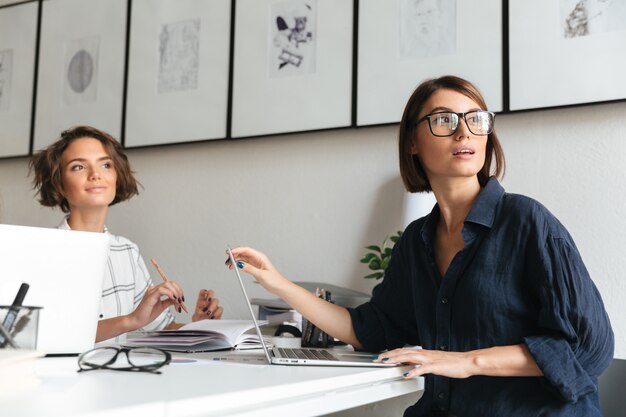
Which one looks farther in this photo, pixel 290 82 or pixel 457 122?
pixel 290 82

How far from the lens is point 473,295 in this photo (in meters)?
1.32

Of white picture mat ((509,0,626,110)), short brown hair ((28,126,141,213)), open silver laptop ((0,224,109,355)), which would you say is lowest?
open silver laptop ((0,224,109,355))

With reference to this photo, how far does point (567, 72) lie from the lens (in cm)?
205

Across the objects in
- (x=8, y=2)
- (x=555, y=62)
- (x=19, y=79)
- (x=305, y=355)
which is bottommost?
(x=305, y=355)

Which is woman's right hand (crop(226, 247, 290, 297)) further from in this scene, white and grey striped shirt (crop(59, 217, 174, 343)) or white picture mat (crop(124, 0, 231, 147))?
white picture mat (crop(124, 0, 231, 147))

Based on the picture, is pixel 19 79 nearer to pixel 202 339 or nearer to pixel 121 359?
pixel 202 339

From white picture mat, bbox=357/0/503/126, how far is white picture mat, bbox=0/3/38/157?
70.0 inches

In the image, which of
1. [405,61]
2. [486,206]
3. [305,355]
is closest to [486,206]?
[486,206]

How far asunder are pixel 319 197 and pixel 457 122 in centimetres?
111

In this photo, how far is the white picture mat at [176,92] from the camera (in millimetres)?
2719

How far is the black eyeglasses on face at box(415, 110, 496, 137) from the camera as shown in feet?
4.67

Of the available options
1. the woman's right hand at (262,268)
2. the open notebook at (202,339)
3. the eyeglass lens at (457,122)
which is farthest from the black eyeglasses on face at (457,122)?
the open notebook at (202,339)

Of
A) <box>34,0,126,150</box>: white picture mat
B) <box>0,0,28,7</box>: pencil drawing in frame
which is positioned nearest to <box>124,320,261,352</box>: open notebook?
<box>34,0,126,150</box>: white picture mat

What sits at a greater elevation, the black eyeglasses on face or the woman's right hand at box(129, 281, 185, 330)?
the black eyeglasses on face
